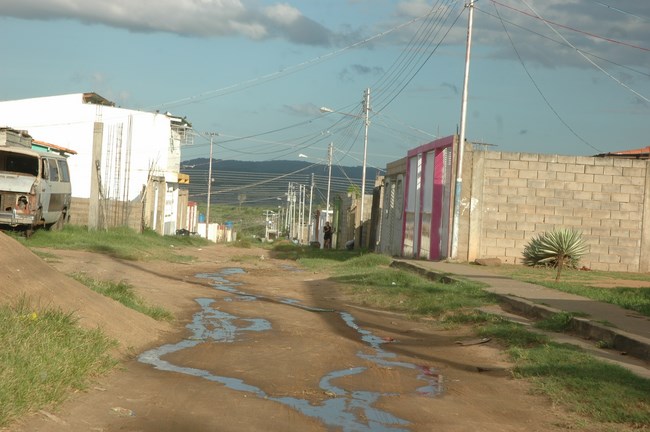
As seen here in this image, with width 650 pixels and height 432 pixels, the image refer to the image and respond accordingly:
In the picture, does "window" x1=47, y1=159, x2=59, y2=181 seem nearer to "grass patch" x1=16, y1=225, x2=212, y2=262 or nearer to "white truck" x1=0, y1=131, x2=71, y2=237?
"white truck" x1=0, y1=131, x2=71, y2=237

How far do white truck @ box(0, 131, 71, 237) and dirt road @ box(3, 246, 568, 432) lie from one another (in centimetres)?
968

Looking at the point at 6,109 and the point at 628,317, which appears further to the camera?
the point at 6,109

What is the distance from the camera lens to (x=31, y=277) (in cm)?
876

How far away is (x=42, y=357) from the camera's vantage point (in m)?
6.42

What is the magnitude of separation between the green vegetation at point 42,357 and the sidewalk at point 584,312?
5631 mm

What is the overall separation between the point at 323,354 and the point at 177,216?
53753 millimetres

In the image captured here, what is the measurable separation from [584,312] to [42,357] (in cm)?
833

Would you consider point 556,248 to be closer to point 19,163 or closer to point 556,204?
point 556,204

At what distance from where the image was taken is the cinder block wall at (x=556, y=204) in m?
25.8

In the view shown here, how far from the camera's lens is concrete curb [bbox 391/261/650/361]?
9.63 m

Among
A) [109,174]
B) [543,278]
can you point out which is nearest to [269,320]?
[543,278]

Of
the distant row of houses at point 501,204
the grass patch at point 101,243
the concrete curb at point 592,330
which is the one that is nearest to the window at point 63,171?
the grass patch at point 101,243

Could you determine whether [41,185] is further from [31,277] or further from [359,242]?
[359,242]

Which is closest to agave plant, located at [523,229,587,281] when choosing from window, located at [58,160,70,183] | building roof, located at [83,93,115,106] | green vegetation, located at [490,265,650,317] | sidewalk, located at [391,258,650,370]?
green vegetation, located at [490,265,650,317]
